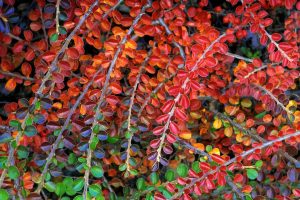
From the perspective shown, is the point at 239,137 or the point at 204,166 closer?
the point at 204,166

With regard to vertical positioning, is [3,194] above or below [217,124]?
above

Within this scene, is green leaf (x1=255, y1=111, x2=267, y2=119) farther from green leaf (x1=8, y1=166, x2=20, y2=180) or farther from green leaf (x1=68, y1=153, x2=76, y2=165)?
green leaf (x1=8, y1=166, x2=20, y2=180)

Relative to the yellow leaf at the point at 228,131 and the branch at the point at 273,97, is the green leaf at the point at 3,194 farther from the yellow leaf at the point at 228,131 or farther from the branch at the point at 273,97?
the branch at the point at 273,97

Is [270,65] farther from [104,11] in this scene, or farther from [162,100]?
[104,11]

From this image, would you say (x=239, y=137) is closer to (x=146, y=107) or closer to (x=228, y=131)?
(x=228, y=131)

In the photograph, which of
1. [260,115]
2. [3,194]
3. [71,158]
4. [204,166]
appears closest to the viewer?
[3,194]

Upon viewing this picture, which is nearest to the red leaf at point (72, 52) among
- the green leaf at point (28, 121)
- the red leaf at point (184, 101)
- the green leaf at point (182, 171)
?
the green leaf at point (28, 121)

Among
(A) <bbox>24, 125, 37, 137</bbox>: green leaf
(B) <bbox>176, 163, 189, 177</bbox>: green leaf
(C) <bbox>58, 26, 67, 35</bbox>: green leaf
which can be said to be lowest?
(B) <bbox>176, 163, 189, 177</bbox>: green leaf

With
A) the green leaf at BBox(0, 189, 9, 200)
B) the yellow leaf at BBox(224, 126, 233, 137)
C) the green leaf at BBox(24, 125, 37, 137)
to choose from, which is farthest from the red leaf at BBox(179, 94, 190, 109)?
the green leaf at BBox(0, 189, 9, 200)

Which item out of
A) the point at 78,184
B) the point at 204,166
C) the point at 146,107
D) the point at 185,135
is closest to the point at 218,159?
the point at 204,166

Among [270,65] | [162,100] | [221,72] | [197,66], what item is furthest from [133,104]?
[270,65]
